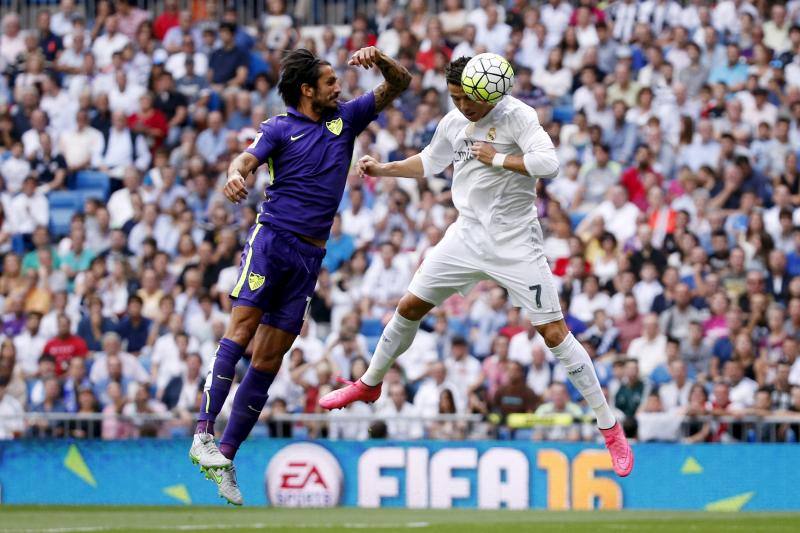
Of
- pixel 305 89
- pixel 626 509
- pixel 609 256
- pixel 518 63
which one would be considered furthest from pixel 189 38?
pixel 305 89

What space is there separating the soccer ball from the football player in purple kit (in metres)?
0.82

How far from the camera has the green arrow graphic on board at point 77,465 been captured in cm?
1948

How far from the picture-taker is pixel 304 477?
1883 centimetres

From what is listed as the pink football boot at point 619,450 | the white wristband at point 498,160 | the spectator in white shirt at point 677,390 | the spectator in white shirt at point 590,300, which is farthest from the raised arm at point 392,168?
the spectator in white shirt at point 590,300

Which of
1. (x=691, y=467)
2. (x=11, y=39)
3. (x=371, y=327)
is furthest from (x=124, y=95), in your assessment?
(x=691, y=467)

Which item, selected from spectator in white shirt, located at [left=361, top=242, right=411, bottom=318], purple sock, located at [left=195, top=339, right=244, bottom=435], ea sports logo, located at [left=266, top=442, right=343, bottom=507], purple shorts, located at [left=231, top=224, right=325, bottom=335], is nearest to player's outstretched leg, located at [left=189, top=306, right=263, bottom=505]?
purple sock, located at [left=195, top=339, right=244, bottom=435]

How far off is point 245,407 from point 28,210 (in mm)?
13774

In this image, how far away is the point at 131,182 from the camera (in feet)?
81.8

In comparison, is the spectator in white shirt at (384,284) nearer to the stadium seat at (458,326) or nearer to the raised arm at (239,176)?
the stadium seat at (458,326)

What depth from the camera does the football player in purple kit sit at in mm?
12281

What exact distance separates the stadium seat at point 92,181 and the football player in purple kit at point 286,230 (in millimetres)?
13688

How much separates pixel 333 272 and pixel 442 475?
5222 mm

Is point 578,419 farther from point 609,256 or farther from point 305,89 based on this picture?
point 305,89

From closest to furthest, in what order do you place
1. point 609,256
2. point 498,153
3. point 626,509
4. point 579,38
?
point 498,153
point 626,509
point 609,256
point 579,38
